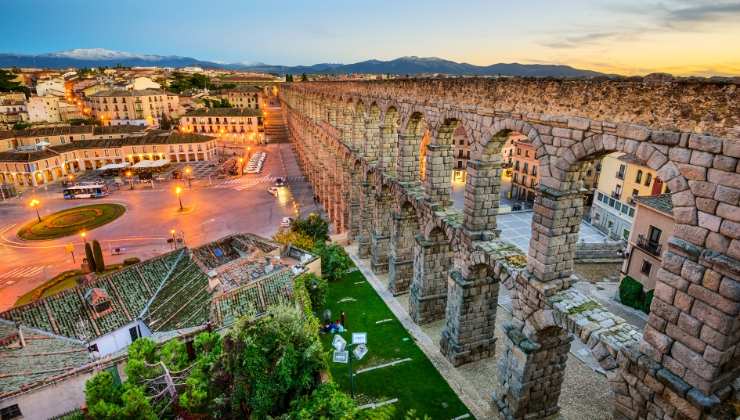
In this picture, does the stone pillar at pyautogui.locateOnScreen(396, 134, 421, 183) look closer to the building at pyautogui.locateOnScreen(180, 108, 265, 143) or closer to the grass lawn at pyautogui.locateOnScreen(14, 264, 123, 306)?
the grass lawn at pyautogui.locateOnScreen(14, 264, 123, 306)

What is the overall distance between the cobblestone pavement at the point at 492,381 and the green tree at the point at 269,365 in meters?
9.05

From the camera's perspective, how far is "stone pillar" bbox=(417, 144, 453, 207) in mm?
20141

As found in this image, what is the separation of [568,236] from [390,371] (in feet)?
37.8

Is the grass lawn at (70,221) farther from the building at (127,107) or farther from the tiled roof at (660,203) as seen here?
the tiled roof at (660,203)

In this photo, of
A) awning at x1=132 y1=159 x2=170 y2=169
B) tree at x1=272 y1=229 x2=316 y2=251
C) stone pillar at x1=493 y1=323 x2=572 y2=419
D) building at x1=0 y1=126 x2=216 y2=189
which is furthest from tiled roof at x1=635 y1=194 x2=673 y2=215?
building at x1=0 y1=126 x2=216 y2=189

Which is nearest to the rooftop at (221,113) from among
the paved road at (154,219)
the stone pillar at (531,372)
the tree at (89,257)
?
the paved road at (154,219)

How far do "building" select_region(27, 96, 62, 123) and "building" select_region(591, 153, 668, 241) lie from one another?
12662 centimetres

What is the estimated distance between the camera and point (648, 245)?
2756 cm

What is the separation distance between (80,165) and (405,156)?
7899cm

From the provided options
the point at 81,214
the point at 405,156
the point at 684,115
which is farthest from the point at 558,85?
the point at 81,214

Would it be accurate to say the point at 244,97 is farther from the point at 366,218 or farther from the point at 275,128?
the point at 366,218

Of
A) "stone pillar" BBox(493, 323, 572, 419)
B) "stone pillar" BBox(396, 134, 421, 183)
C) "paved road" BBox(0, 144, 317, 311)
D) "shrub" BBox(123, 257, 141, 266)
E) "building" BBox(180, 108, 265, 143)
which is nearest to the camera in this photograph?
"stone pillar" BBox(493, 323, 572, 419)

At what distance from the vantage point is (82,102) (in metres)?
116

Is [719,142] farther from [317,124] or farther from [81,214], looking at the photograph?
[81,214]
